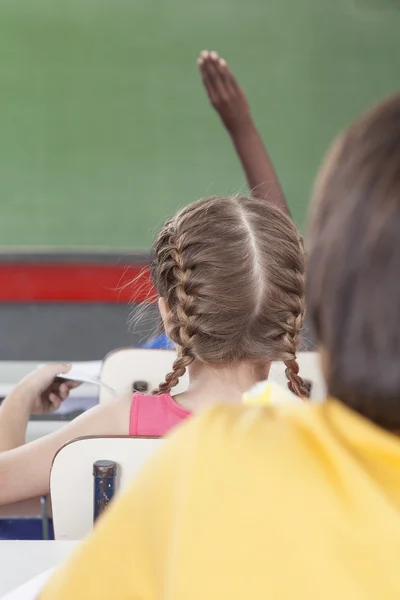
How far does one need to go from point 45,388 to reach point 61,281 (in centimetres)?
204

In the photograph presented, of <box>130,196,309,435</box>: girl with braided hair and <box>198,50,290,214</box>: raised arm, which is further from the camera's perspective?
<box>198,50,290,214</box>: raised arm

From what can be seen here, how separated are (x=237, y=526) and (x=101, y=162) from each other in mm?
3198

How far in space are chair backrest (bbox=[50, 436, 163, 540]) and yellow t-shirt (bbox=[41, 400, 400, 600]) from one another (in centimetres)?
53

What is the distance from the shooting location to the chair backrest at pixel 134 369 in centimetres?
148

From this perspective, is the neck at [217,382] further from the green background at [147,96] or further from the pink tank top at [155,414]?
the green background at [147,96]

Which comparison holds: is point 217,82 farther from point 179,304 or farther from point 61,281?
point 61,281

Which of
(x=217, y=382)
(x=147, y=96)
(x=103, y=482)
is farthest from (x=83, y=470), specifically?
(x=147, y=96)

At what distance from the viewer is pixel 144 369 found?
59.6 inches

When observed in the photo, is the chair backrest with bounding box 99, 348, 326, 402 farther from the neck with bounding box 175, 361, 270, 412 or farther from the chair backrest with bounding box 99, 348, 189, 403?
the neck with bounding box 175, 361, 270, 412

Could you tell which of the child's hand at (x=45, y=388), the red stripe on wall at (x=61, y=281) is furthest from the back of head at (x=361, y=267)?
the red stripe on wall at (x=61, y=281)

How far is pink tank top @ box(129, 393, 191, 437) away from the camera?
113 cm

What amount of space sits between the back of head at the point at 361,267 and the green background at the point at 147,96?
10.2ft

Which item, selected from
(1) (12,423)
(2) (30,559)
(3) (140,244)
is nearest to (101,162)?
(3) (140,244)

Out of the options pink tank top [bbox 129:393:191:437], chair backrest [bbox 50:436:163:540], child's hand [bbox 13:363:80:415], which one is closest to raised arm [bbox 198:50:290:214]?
child's hand [bbox 13:363:80:415]
